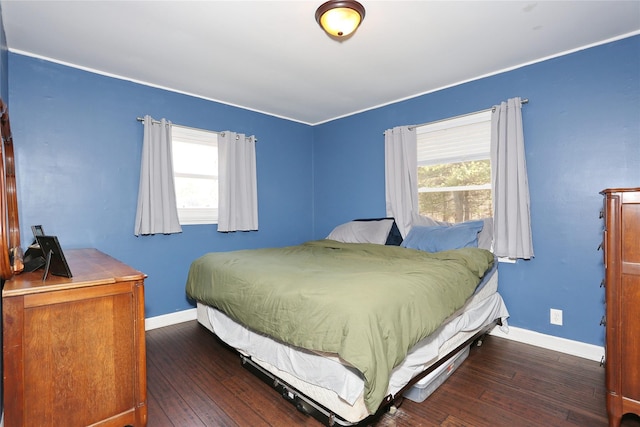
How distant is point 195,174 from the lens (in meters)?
3.47

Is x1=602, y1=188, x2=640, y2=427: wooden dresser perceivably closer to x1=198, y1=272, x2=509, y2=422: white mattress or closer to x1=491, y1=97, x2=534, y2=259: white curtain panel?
x1=198, y1=272, x2=509, y2=422: white mattress

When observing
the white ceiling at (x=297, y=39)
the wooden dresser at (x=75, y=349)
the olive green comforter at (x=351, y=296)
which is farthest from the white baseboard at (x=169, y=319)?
the white ceiling at (x=297, y=39)

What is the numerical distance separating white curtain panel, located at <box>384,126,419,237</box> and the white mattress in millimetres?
1103

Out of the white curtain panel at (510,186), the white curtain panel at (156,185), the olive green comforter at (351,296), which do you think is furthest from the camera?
the white curtain panel at (156,185)

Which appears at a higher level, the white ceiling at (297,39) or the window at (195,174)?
the white ceiling at (297,39)

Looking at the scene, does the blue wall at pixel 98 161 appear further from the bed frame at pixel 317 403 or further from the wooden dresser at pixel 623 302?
the wooden dresser at pixel 623 302

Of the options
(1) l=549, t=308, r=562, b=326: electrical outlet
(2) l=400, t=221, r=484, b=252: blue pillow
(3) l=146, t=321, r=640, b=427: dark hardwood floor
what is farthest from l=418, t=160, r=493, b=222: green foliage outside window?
(3) l=146, t=321, r=640, b=427: dark hardwood floor

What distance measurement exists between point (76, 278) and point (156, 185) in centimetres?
176

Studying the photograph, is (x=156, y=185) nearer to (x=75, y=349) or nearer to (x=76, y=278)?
(x=76, y=278)

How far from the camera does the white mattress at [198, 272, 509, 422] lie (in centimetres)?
144

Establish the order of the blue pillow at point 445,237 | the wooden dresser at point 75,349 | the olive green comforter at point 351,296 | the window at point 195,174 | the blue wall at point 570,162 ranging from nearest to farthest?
the wooden dresser at point 75,349 → the olive green comforter at point 351,296 → the blue wall at point 570,162 → the blue pillow at point 445,237 → the window at point 195,174

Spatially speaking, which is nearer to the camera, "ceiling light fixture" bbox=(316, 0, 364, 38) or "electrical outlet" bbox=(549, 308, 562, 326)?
"ceiling light fixture" bbox=(316, 0, 364, 38)

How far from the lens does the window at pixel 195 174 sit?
11.0 feet

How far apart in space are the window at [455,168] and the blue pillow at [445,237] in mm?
295
